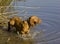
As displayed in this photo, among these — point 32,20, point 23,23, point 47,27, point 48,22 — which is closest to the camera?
point 23,23

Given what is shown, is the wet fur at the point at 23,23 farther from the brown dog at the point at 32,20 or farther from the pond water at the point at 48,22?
the pond water at the point at 48,22

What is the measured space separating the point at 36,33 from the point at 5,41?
1150 mm

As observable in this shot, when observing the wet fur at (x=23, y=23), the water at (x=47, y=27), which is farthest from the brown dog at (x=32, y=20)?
the water at (x=47, y=27)

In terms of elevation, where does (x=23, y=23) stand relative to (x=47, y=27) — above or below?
above

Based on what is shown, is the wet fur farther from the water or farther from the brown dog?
the water

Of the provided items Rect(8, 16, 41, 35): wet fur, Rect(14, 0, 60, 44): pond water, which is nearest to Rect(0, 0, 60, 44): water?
Rect(14, 0, 60, 44): pond water

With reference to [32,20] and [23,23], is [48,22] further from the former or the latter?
[23,23]

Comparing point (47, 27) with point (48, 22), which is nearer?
point (47, 27)

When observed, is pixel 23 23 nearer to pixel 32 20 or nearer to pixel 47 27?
pixel 32 20

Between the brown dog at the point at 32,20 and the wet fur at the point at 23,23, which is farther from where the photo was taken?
the brown dog at the point at 32,20

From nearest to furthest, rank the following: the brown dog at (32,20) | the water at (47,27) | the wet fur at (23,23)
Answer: the water at (47,27) < the wet fur at (23,23) < the brown dog at (32,20)

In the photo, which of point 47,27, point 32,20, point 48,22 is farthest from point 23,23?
point 48,22

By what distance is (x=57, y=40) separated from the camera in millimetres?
7023

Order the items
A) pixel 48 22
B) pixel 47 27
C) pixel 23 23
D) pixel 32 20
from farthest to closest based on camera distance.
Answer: pixel 48 22 < pixel 47 27 < pixel 32 20 < pixel 23 23
